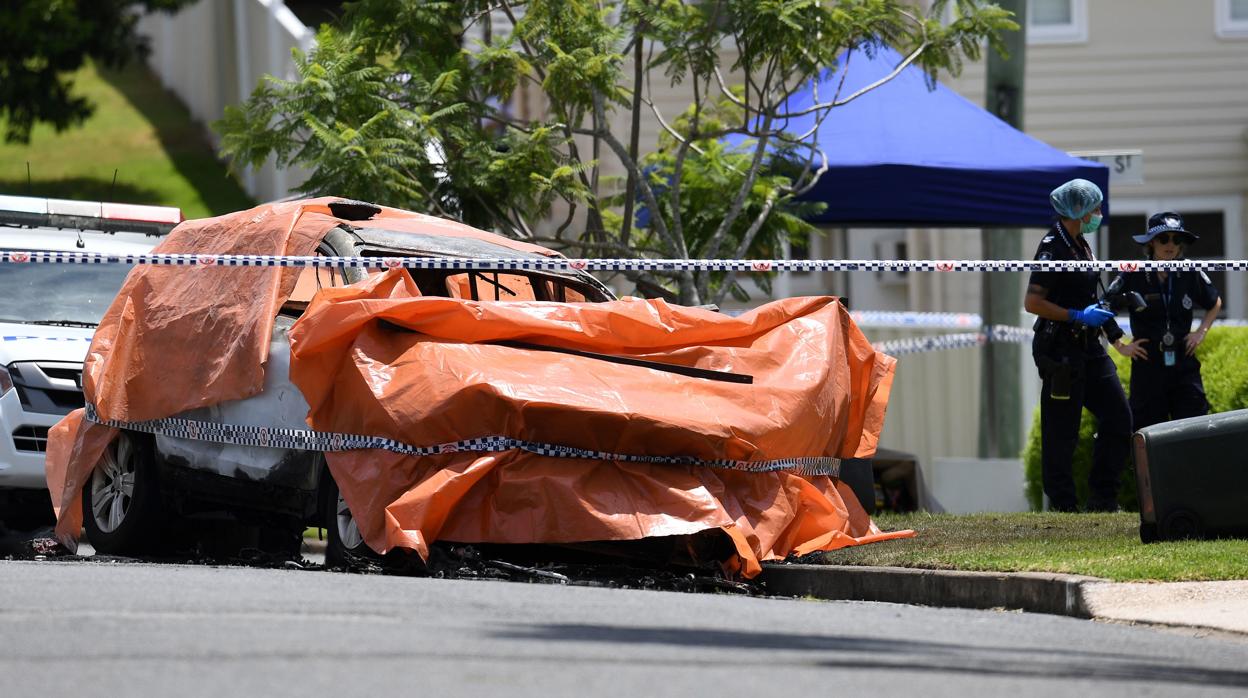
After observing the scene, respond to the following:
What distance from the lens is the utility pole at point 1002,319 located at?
15.0 m

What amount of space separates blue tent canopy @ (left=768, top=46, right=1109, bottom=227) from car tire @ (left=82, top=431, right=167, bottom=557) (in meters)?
5.58

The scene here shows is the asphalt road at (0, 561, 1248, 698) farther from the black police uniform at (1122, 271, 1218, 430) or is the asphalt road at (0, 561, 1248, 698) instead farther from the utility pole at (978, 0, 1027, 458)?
the utility pole at (978, 0, 1027, 458)

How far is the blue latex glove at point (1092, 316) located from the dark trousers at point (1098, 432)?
0.89ft

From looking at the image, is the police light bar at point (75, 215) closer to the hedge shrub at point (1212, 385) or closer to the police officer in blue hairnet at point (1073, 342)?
the police officer in blue hairnet at point (1073, 342)

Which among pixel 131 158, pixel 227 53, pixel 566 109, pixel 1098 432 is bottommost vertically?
pixel 1098 432

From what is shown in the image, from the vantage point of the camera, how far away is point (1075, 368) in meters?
10.5

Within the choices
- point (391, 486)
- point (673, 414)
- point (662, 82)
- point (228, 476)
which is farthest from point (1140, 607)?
point (662, 82)

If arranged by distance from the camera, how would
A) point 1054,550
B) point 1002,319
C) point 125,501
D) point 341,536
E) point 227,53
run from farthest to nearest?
point 227,53 < point 1002,319 < point 125,501 < point 1054,550 < point 341,536

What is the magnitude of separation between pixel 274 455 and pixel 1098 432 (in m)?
4.81

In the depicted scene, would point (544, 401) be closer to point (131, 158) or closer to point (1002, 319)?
point (1002, 319)

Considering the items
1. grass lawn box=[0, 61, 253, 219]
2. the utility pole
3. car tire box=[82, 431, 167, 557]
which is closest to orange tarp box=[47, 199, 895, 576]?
car tire box=[82, 431, 167, 557]

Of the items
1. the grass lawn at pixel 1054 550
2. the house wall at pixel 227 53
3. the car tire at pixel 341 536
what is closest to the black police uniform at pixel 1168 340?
the grass lawn at pixel 1054 550

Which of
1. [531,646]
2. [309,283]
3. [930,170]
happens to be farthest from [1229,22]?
[531,646]

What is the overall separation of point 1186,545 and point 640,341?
98.0 inches
